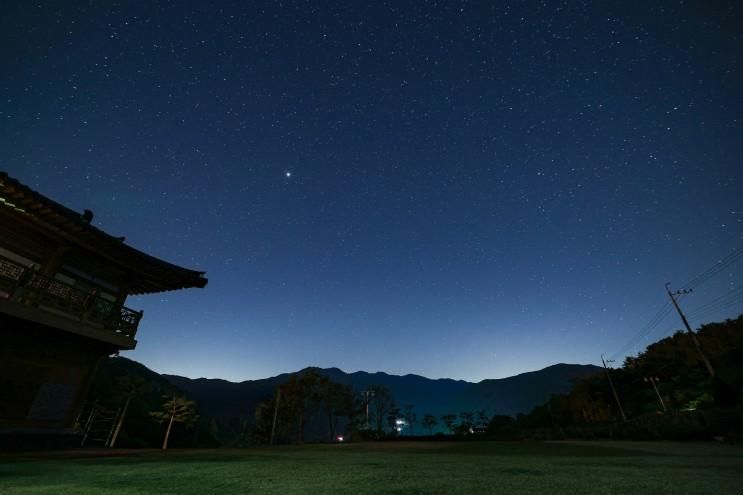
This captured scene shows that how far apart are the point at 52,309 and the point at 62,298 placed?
0.46 m

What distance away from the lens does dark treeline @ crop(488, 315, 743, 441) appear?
63.7 feet

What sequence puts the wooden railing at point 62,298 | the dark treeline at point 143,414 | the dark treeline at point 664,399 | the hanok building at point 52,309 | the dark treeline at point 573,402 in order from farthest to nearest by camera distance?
the dark treeline at point 573,402 < the dark treeline at point 143,414 < the dark treeline at point 664,399 < the hanok building at point 52,309 < the wooden railing at point 62,298

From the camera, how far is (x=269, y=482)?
13.6 feet

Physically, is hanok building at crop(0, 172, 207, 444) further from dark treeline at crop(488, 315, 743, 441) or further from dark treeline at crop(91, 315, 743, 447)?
dark treeline at crop(488, 315, 743, 441)

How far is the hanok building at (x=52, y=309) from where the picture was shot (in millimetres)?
10586

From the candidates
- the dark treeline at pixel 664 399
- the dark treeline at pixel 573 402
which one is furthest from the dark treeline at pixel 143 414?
the dark treeline at pixel 664 399

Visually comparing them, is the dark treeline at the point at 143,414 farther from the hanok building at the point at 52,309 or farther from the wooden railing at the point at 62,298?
the wooden railing at the point at 62,298

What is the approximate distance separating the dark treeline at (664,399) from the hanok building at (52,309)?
2538 centimetres

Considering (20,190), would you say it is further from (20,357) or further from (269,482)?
(269,482)

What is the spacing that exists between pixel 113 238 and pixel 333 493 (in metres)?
13.1

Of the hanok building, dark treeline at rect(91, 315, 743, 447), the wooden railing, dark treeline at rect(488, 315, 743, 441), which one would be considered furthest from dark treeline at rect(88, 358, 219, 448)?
dark treeline at rect(488, 315, 743, 441)

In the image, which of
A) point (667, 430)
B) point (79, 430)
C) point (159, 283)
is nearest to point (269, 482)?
point (79, 430)

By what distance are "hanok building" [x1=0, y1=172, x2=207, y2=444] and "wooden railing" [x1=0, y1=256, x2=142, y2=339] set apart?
0.08ft

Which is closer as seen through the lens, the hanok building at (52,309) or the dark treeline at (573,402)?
the hanok building at (52,309)
